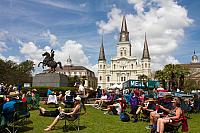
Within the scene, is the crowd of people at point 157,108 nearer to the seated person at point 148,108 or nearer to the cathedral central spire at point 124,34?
the seated person at point 148,108

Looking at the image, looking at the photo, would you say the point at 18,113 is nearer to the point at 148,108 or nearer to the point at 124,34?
the point at 148,108

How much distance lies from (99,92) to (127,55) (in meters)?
111

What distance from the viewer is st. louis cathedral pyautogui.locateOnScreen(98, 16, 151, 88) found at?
136 m

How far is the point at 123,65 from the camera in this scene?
449ft

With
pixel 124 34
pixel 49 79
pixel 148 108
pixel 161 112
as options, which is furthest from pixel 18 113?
pixel 124 34

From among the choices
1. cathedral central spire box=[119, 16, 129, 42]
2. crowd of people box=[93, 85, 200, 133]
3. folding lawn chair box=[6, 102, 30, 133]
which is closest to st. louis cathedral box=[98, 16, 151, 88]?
cathedral central spire box=[119, 16, 129, 42]

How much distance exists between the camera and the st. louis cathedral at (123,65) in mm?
135875

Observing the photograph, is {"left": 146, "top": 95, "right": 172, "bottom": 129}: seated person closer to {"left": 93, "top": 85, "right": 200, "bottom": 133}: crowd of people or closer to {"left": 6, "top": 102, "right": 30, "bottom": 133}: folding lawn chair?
{"left": 93, "top": 85, "right": 200, "bottom": 133}: crowd of people

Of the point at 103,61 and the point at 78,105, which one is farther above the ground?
the point at 103,61

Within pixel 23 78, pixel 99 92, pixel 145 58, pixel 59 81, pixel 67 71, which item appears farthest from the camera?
pixel 67 71

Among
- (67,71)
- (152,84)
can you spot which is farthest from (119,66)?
(152,84)

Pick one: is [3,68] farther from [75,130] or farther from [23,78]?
[75,130]

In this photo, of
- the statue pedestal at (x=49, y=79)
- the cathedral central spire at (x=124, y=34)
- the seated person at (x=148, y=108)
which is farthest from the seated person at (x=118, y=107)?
the cathedral central spire at (x=124, y=34)

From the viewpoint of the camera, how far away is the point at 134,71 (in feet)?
448
